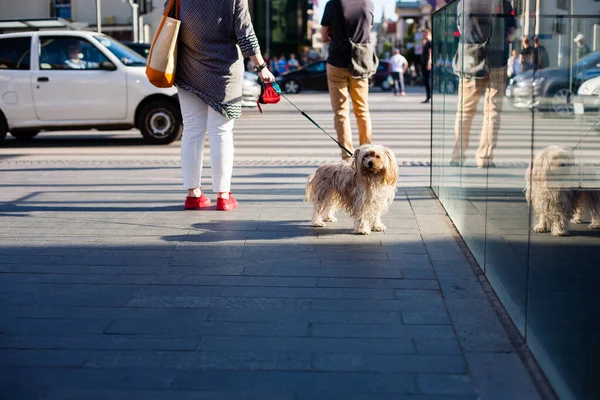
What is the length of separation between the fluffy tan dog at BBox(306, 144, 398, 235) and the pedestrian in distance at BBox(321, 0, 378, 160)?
2519mm

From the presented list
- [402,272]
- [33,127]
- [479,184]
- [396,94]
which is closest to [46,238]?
[402,272]

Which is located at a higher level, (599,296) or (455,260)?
(599,296)

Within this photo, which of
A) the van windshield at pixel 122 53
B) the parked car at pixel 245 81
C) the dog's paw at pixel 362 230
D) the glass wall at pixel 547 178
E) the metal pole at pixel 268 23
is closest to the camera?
the glass wall at pixel 547 178

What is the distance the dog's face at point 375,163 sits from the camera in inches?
237

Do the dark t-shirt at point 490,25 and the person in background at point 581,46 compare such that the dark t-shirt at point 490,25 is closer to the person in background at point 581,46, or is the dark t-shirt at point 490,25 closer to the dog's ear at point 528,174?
the dog's ear at point 528,174

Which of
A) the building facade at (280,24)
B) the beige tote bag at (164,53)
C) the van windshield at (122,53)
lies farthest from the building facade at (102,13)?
the building facade at (280,24)

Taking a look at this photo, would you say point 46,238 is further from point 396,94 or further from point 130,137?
point 396,94

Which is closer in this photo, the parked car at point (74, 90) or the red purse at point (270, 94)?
the red purse at point (270, 94)

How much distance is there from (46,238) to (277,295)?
2179mm

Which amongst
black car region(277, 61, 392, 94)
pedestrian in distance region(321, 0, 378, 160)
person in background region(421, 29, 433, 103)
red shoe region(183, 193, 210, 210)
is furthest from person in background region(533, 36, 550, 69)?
black car region(277, 61, 392, 94)

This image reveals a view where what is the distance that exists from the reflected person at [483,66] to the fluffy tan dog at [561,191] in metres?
0.84

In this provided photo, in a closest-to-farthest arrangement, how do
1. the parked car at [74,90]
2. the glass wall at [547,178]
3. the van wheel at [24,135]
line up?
1. the glass wall at [547,178]
2. the parked car at [74,90]
3. the van wheel at [24,135]

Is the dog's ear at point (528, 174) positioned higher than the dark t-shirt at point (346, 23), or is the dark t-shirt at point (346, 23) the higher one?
the dark t-shirt at point (346, 23)

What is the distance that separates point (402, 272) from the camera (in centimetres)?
505
